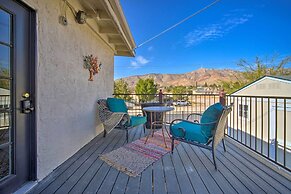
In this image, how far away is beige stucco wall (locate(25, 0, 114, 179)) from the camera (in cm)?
194

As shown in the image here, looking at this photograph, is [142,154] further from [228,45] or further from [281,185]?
[228,45]

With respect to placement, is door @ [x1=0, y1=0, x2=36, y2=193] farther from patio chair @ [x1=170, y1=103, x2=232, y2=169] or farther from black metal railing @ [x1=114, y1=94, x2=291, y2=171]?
black metal railing @ [x1=114, y1=94, x2=291, y2=171]

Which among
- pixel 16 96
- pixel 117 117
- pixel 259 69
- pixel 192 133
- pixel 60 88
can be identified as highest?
pixel 259 69

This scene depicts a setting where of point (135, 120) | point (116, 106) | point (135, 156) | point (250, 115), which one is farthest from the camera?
point (116, 106)

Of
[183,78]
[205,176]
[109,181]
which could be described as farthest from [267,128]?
[183,78]

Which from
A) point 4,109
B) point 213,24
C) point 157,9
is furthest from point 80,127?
point 213,24

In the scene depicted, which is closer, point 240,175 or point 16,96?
point 16,96

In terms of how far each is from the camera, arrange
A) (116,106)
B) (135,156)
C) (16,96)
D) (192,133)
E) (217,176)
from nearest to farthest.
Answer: (16,96), (217,176), (192,133), (135,156), (116,106)

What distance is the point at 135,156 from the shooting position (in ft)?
8.71

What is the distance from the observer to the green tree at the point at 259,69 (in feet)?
47.8

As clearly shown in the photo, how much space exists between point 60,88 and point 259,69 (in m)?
18.0

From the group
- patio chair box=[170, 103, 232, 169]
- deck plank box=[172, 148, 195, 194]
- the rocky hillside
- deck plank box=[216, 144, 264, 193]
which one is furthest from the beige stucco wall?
the rocky hillside

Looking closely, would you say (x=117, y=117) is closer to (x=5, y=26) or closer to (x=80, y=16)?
(x=80, y=16)

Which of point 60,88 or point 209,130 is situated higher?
point 60,88
